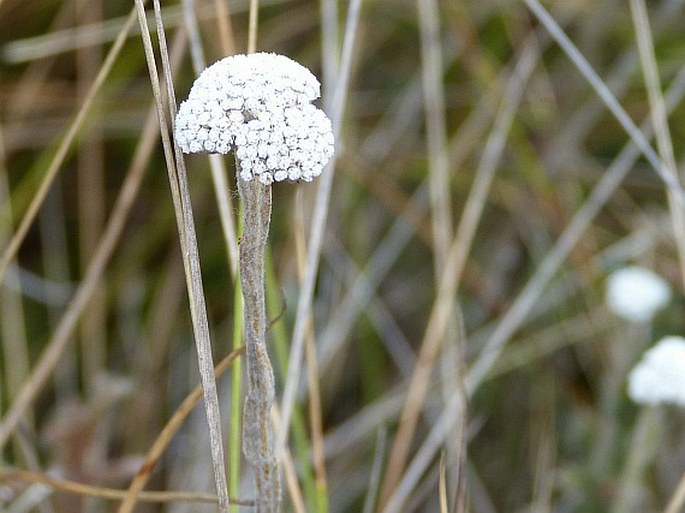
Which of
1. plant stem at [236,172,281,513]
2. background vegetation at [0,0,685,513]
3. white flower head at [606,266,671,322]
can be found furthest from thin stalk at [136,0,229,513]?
white flower head at [606,266,671,322]

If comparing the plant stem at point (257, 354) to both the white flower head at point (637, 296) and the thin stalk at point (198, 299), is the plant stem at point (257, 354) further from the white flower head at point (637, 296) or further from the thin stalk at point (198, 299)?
the white flower head at point (637, 296)

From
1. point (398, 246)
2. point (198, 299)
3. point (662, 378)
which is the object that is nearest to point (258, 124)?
point (198, 299)

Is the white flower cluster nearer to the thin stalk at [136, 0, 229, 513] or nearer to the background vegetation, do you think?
the thin stalk at [136, 0, 229, 513]

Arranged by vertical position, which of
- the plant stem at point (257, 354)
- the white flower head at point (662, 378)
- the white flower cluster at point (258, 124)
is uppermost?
the white flower cluster at point (258, 124)

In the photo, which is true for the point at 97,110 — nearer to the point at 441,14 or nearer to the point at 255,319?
the point at 441,14

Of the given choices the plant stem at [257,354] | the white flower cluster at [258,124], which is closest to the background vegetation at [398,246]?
the plant stem at [257,354]

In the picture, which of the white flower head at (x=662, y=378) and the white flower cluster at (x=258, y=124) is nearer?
the white flower cluster at (x=258, y=124)

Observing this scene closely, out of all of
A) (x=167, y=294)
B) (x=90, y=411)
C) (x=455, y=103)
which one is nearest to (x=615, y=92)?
(x=455, y=103)

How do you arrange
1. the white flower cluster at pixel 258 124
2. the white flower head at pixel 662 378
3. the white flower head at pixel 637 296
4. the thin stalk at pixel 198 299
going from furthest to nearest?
the white flower head at pixel 637 296
the white flower head at pixel 662 378
the thin stalk at pixel 198 299
the white flower cluster at pixel 258 124
